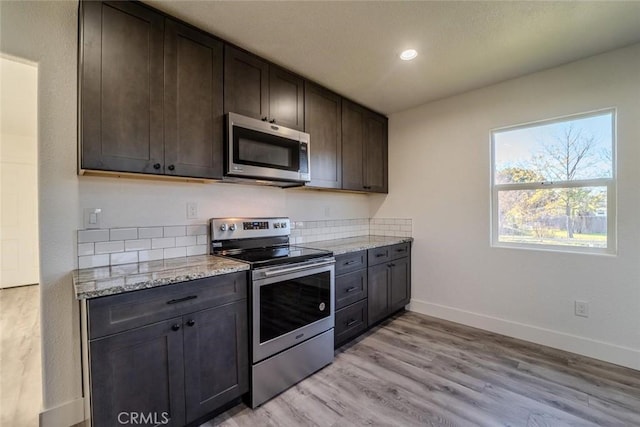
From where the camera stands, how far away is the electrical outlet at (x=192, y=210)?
2.10 metres

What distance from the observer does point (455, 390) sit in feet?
6.23

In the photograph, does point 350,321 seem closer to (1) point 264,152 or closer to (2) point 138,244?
(1) point 264,152

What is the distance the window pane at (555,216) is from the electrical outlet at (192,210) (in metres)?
2.87

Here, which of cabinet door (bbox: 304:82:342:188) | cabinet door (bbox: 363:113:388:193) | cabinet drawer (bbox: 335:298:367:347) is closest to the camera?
cabinet drawer (bbox: 335:298:367:347)

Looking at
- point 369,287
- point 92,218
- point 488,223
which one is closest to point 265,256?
point 92,218

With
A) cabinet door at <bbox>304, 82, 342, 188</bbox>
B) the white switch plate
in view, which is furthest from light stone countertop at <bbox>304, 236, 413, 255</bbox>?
the white switch plate

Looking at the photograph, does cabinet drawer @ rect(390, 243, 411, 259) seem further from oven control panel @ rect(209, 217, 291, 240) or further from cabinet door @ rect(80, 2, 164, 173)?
cabinet door @ rect(80, 2, 164, 173)

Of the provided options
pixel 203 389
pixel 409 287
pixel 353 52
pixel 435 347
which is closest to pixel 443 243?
pixel 409 287

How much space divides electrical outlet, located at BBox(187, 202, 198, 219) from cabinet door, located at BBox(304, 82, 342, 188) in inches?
39.1

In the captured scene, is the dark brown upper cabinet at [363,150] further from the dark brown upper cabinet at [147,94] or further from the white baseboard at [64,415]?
the white baseboard at [64,415]

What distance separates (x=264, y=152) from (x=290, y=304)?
116 cm

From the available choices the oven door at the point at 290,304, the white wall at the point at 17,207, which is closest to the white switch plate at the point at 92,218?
the oven door at the point at 290,304

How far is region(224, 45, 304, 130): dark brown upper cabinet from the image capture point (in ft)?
6.61

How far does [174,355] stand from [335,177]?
6.64 feet
